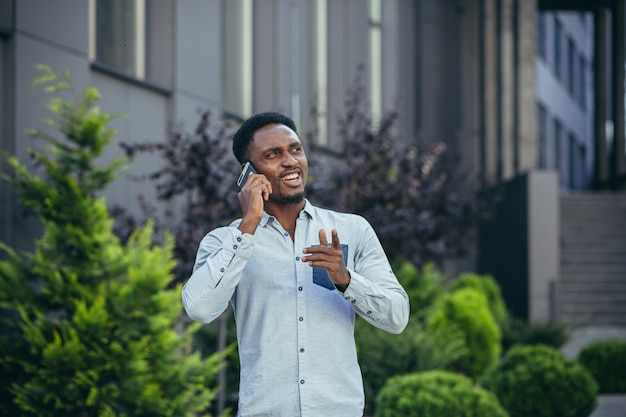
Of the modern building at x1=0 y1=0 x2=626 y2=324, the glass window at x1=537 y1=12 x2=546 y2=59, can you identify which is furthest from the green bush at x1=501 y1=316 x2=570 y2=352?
the glass window at x1=537 y1=12 x2=546 y2=59

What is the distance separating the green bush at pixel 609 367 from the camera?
11195mm

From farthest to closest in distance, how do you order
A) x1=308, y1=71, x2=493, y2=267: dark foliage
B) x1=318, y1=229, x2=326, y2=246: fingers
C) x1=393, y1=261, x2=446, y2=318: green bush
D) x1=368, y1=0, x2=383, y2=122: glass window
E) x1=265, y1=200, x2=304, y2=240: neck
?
x1=368, y1=0, x2=383, y2=122: glass window → x1=393, y1=261, x2=446, y2=318: green bush → x1=308, y1=71, x2=493, y2=267: dark foliage → x1=265, y1=200, x2=304, y2=240: neck → x1=318, y1=229, x2=326, y2=246: fingers

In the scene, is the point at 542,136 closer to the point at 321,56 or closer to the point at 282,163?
the point at 321,56

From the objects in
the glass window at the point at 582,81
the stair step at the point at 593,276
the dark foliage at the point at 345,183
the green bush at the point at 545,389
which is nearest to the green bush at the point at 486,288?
the dark foliage at the point at 345,183

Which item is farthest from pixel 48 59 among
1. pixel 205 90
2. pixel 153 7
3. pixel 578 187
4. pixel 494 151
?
pixel 578 187

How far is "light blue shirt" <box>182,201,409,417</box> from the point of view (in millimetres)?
3295

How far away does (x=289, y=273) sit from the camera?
3.44 m

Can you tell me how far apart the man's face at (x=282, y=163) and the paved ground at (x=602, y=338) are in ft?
21.7

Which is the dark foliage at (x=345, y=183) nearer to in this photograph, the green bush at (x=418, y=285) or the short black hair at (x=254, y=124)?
the green bush at (x=418, y=285)

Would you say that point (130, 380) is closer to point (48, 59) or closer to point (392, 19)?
point (48, 59)

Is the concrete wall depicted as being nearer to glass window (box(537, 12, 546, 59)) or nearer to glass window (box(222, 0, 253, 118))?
glass window (box(222, 0, 253, 118))

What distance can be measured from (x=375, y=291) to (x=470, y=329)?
31.4 ft

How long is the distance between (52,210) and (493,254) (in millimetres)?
19552

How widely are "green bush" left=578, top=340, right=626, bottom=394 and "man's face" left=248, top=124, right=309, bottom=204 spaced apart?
864 cm
